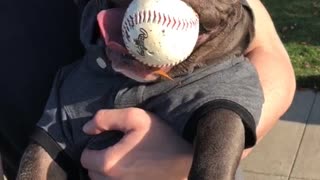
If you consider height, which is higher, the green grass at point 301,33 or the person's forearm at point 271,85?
the person's forearm at point 271,85

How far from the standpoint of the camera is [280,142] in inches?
235

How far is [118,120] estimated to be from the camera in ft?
7.48

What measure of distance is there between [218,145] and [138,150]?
11.8 inches

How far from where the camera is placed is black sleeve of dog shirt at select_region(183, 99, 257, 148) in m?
2.14

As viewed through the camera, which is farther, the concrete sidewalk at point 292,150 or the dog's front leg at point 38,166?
the concrete sidewalk at point 292,150

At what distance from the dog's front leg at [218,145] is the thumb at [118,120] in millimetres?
204

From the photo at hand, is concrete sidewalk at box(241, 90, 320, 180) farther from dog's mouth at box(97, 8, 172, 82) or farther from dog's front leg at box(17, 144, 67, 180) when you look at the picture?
dog's mouth at box(97, 8, 172, 82)

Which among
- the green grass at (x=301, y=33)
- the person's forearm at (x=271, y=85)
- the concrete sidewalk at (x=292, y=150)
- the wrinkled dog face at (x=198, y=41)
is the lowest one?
the green grass at (x=301, y=33)

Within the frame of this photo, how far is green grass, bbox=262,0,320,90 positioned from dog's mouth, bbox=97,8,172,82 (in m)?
4.74

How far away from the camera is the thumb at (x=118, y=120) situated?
225 cm

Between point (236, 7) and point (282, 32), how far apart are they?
6.01 metres

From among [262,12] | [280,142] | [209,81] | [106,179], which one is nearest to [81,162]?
[106,179]

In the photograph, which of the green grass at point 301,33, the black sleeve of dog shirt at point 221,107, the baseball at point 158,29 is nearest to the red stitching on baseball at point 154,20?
the baseball at point 158,29

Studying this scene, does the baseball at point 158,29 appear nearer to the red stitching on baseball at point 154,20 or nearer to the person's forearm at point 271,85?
the red stitching on baseball at point 154,20
